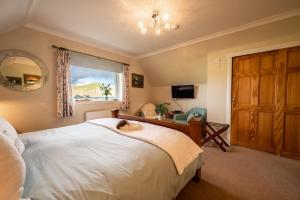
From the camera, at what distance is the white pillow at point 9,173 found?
574 millimetres

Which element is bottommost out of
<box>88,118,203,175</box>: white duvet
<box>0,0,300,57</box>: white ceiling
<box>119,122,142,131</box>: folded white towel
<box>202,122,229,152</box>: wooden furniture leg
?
<box>202,122,229,152</box>: wooden furniture leg

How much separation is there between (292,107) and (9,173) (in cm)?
378

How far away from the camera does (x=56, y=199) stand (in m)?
0.70

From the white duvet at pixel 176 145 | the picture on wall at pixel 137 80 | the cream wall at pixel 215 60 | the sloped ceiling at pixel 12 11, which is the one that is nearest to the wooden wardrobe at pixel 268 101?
the cream wall at pixel 215 60

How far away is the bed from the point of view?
79 centimetres

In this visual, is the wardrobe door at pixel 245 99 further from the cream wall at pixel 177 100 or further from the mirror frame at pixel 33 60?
the mirror frame at pixel 33 60

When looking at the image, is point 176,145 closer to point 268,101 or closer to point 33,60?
point 268,101

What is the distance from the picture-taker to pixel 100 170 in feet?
3.09

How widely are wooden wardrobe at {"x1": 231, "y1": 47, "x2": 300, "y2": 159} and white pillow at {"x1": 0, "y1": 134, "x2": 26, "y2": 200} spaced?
357 centimetres

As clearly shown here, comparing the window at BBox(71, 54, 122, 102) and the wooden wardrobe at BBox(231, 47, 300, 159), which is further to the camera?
the window at BBox(71, 54, 122, 102)

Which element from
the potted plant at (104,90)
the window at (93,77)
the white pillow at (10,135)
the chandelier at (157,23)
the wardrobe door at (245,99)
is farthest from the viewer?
the potted plant at (104,90)

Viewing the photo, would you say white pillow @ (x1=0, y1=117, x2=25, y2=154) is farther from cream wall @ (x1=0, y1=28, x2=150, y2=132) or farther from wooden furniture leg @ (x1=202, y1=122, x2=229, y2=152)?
wooden furniture leg @ (x1=202, y1=122, x2=229, y2=152)

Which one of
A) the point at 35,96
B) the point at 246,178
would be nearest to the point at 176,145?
the point at 246,178

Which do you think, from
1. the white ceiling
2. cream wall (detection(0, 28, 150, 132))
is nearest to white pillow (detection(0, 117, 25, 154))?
the white ceiling
